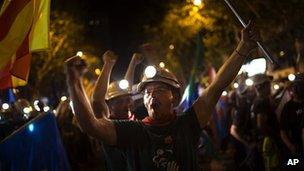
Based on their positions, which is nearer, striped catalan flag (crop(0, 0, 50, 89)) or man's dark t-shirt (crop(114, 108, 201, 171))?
man's dark t-shirt (crop(114, 108, 201, 171))

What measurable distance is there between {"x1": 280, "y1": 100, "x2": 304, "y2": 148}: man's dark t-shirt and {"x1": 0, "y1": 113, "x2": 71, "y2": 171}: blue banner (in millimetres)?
2987

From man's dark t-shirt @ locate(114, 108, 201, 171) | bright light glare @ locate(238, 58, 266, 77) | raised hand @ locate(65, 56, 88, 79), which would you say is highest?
bright light glare @ locate(238, 58, 266, 77)

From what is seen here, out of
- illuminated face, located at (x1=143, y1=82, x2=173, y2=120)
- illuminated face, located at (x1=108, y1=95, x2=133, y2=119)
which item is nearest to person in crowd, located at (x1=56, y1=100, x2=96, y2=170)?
illuminated face, located at (x1=108, y1=95, x2=133, y2=119)

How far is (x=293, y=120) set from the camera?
7.71 m

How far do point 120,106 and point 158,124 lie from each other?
1788mm

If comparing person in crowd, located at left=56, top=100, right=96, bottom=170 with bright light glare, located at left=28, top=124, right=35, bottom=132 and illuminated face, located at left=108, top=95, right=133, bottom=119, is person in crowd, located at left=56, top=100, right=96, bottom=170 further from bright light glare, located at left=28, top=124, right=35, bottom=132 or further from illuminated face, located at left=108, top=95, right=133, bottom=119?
illuminated face, located at left=108, top=95, right=133, bottom=119

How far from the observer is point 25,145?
729 centimetres

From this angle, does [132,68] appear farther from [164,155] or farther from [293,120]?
[164,155]

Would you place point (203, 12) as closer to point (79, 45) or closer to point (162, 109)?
point (79, 45)

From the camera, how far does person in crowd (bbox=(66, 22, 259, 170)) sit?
4.05m

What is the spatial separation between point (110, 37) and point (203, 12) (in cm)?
3380

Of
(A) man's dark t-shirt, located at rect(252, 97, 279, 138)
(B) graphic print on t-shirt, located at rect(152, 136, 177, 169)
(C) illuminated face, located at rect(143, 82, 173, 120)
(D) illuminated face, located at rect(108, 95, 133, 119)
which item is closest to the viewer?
(B) graphic print on t-shirt, located at rect(152, 136, 177, 169)

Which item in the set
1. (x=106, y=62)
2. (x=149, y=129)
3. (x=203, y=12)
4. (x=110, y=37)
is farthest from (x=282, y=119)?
(x=110, y=37)

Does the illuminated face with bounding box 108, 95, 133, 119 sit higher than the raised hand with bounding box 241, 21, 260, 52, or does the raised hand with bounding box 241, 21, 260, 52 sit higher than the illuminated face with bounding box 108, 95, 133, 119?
the raised hand with bounding box 241, 21, 260, 52
